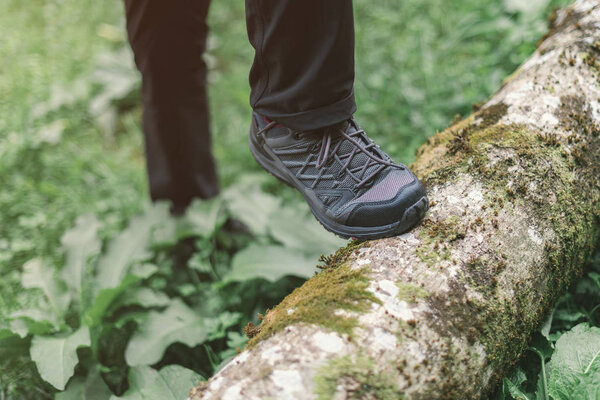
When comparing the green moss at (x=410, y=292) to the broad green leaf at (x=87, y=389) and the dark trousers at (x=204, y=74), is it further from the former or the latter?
the broad green leaf at (x=87, y=389)

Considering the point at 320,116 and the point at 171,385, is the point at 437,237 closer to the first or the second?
the point at 320,116

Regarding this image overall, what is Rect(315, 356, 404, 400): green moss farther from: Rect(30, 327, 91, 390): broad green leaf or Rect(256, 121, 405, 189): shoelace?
Rect(30, 327, 91, 390): broad green leaf

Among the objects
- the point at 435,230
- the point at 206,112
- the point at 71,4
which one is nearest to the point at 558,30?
the point at 435,230

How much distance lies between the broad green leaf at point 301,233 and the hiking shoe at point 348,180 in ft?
2.15

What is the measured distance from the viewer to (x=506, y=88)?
2.03 metres

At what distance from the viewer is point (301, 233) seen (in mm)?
2402

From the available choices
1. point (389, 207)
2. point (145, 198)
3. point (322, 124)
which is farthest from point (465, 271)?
point (145, 198)

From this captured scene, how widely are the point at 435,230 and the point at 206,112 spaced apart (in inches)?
64.1

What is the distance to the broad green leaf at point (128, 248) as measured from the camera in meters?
2.35

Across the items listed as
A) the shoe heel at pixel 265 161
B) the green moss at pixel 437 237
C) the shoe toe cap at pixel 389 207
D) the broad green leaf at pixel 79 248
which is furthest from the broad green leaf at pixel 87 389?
the green moss at pixel 437 237

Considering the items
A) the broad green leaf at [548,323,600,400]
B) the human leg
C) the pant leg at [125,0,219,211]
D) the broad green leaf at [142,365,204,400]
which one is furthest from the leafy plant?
the broad green leaf at [548,323,600,400]

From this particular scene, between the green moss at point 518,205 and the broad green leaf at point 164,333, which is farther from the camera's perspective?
the broad green leaf at point 164,333

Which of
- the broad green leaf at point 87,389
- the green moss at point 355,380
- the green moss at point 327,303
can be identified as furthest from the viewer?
the broad green leaf at point 87,389

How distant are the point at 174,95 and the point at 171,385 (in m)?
1.47
